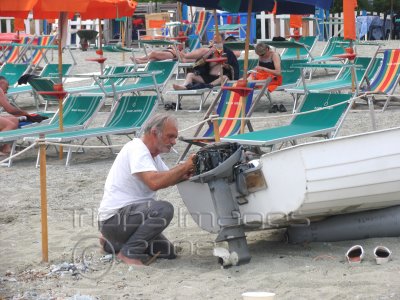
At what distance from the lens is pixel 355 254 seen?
5621mm

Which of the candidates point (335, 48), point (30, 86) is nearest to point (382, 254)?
point (30, 86)

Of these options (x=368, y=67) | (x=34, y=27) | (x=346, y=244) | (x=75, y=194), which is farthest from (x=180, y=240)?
(x=34, y=27)

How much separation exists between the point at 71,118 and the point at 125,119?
0.86m

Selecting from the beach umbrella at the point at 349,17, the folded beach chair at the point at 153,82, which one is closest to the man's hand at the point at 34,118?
the folded beach chair at the point at 153,82

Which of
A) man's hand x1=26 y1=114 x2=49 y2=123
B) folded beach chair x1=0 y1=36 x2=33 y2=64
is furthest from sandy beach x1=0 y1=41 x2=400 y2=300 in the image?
folded beach chair x1=0 y1=36 x2=33 y2=64

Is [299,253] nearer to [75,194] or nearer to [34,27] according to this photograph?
[75,194]

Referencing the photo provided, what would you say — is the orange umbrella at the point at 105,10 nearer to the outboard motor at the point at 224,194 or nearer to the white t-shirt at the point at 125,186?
the white t-shirt at the point at 125,186

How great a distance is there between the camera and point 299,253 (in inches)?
230

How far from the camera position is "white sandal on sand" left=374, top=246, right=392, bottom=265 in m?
5.44

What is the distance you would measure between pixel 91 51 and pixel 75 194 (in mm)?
15976

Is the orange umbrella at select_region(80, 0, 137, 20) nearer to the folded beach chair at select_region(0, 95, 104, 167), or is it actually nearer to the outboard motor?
the folded beach chair at select_region(0, 95, 104, 167)

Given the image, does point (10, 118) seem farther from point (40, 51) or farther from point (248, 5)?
point (40, 51)

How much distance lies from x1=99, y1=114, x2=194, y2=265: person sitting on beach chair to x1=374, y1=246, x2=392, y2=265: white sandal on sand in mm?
1209

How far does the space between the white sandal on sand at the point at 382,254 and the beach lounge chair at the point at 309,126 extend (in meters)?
2.60
